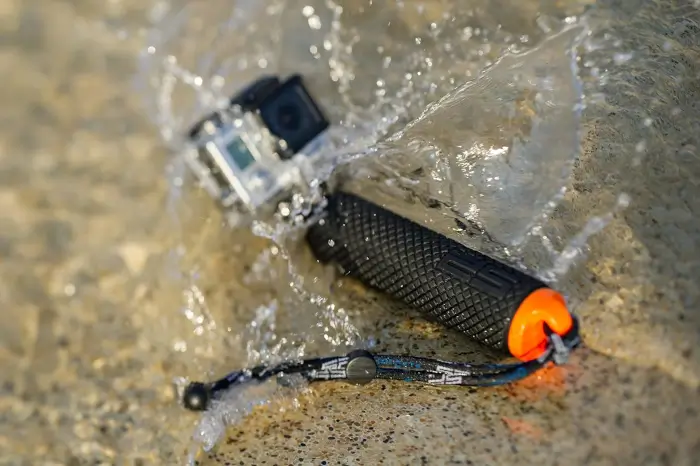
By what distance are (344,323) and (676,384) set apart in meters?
0.71

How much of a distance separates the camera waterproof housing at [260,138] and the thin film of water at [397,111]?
0.11m

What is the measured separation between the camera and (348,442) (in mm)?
1278

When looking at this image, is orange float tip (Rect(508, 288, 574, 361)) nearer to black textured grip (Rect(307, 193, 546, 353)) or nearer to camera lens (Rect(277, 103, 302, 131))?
black textured grip (Rect(307, 193, 546, 353))

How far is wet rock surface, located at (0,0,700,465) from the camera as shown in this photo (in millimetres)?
1156

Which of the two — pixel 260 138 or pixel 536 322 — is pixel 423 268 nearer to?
pixel 536 322

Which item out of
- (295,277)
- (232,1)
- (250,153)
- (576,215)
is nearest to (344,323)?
(295,277)

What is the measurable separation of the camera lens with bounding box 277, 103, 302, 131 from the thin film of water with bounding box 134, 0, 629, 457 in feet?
0.48

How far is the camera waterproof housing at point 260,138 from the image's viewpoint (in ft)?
5.01

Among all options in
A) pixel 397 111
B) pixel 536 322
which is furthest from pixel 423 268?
pixel 397 111

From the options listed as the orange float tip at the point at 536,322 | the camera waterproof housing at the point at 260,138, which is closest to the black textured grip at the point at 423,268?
the orange float tip at the point at 536,322

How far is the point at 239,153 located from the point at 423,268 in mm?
491

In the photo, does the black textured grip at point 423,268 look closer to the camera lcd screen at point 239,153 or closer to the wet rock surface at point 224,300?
the wet rock surface at point 224,300

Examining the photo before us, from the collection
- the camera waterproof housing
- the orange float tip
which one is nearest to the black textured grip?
the orange float tip

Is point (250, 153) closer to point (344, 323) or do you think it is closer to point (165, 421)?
point (344, 323)
